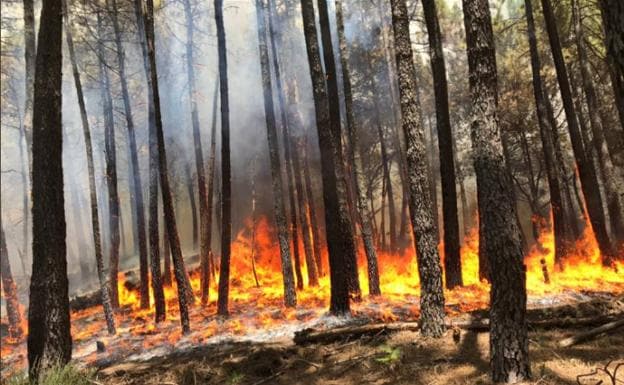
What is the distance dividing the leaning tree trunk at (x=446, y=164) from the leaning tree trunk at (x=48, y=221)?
29.8 ft

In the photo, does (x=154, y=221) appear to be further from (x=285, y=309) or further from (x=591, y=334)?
(x=591, y=334)

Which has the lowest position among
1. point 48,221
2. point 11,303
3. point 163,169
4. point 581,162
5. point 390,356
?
point 11,303

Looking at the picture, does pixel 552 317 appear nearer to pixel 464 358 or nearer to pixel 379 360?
pixel 464 358

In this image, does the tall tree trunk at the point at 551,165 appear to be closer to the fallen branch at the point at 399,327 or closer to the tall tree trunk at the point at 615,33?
the fallen branch at the point at 399,327

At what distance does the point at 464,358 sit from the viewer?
647 centimetres

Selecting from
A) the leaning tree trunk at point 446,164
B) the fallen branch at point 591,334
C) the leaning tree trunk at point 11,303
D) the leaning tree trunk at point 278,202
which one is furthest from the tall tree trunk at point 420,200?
the leaning tree trunk at point 11,303

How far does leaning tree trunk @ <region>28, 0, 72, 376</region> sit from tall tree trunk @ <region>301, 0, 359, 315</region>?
5551 mm

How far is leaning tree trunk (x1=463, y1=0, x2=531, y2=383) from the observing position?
5.07 meters

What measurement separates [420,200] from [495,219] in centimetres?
252

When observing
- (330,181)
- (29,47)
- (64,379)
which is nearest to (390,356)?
(64,379)

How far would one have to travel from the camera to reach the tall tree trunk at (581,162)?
1416 cm

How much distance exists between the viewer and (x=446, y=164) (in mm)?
12320

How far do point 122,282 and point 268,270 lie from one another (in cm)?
704

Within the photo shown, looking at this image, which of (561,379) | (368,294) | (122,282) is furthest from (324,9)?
(122,282)
